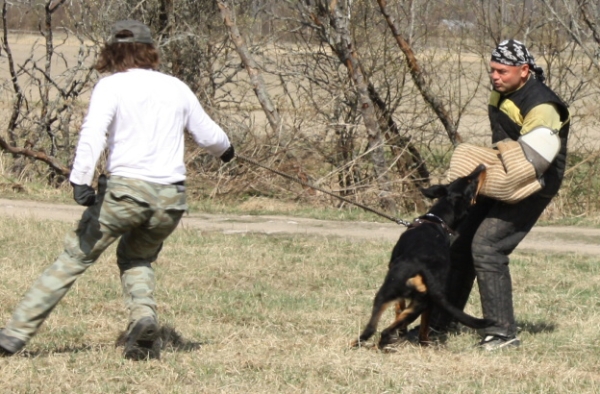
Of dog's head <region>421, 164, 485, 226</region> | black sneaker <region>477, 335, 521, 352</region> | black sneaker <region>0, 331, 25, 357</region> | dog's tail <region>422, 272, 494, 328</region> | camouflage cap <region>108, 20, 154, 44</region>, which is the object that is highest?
camouflage cap <region>108, 20, 154, 44</region>

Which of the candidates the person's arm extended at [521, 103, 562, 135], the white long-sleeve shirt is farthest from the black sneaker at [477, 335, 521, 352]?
the white long-sleeve shirt

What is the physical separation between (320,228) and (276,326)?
440 centimetres

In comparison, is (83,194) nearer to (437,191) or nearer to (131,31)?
(131,31)

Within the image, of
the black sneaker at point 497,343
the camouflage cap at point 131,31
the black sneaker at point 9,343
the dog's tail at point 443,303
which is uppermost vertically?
the camouflage cap at point 131,31

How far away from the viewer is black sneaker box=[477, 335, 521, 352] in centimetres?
580

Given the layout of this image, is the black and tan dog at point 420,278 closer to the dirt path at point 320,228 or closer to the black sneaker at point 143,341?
the black sneaker at point 143,341

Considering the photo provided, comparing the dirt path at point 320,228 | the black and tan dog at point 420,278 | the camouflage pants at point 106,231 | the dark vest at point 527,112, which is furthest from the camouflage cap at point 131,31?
the dirt path at point 320,228

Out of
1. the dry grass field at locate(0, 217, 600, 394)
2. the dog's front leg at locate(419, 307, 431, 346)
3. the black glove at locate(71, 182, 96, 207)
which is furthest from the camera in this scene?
the dog's front leg at locate(419, 307, 431, 346)

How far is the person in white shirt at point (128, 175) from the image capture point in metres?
4.89

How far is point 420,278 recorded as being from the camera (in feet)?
17.8

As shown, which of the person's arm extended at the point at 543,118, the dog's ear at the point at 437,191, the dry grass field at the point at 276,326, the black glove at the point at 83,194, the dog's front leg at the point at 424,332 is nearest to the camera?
the black glove at the point at 83,194

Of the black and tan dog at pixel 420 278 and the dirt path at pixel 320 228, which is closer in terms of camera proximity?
the black and tan dog at pixel 420 278

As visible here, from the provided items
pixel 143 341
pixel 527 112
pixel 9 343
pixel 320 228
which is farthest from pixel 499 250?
pixel 320 228

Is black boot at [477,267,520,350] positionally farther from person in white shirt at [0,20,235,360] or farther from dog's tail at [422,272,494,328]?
person in white shirt at [0,20,235,360]
